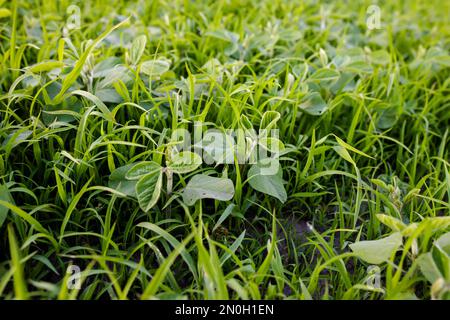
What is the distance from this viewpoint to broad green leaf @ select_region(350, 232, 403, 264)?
1.16 metres

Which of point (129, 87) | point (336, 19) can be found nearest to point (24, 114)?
point (129, 87)

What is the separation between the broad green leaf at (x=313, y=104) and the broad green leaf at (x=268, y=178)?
15.4 inches

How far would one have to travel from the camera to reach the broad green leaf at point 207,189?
128cm

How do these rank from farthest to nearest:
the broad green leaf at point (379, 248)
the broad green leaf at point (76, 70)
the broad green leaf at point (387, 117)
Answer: the broad green leaf at point (387, 117) < the broad green leaf at point (76, 70) < the broad green leaf at point (379, 248)

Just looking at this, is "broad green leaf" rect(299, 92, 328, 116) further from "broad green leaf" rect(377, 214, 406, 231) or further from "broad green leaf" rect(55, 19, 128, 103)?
"broad green leaf" rect(55, 19, 128, 103)

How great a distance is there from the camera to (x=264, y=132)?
143cm

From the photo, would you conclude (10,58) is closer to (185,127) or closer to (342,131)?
(185,127)

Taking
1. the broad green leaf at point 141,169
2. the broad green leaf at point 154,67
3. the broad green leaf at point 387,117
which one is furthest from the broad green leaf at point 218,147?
the broad green leaf at point 387,117

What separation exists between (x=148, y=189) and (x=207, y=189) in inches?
6.6

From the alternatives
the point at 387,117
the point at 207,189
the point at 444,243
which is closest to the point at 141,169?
the point at 207,189

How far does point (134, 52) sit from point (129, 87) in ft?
0.43

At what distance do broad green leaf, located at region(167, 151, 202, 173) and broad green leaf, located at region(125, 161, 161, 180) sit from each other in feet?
0.14

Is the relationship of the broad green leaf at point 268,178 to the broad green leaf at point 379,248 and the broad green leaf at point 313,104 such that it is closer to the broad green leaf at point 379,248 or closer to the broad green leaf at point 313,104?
the broad green leaf at point 379,248

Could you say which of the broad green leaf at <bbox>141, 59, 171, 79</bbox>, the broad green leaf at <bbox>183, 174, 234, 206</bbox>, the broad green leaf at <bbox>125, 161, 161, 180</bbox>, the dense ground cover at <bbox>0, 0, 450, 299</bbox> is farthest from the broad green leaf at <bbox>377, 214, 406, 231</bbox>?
the broad green leaf at <bbox>141, 59, 171, 79</bbox>
